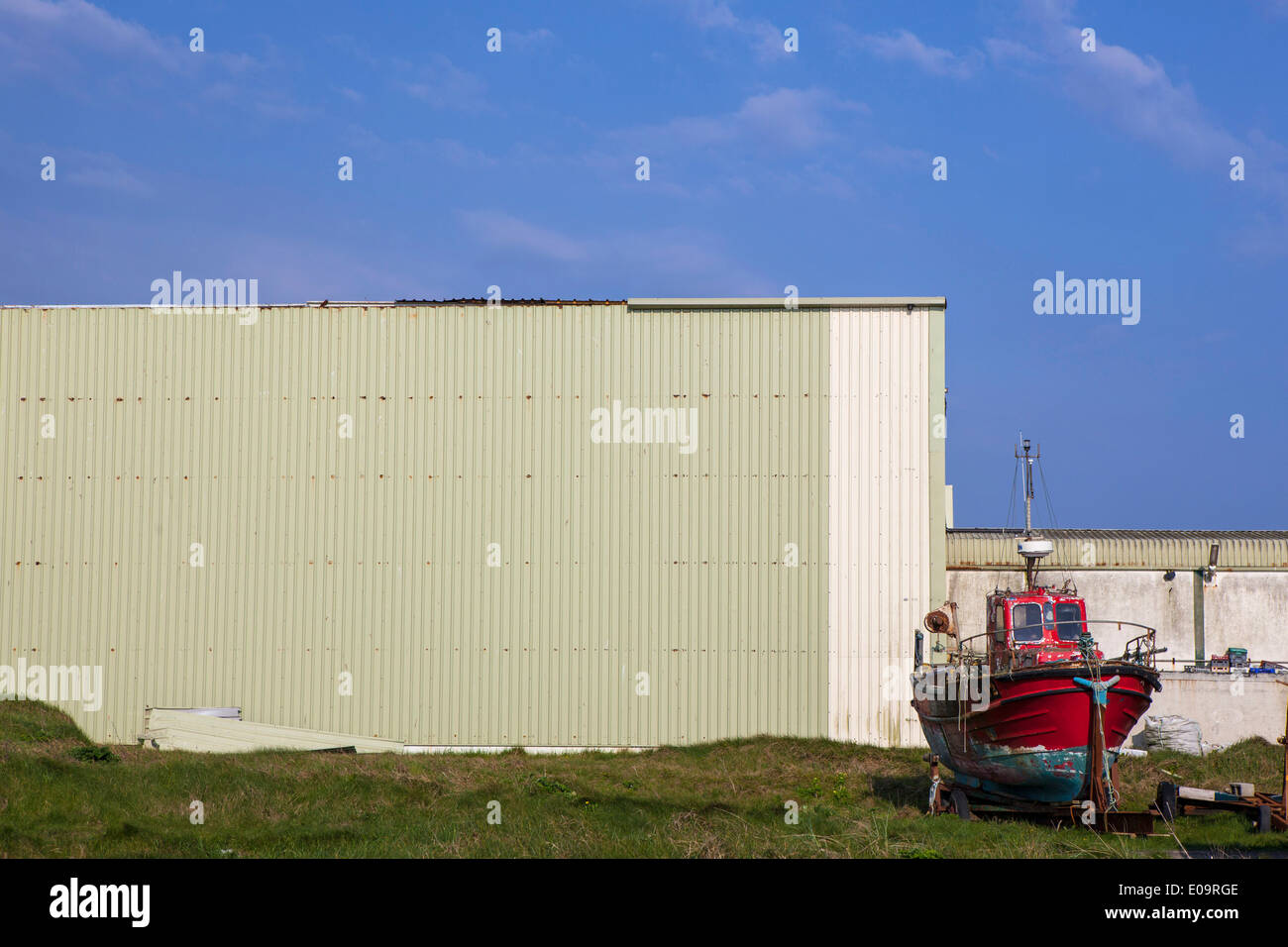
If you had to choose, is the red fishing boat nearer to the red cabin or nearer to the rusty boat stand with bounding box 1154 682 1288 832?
the red cabin

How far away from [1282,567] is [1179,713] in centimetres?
769

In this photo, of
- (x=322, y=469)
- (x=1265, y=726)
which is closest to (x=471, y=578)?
(x=322, y=469)

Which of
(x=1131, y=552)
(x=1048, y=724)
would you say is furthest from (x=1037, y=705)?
(x=1131, y=552)

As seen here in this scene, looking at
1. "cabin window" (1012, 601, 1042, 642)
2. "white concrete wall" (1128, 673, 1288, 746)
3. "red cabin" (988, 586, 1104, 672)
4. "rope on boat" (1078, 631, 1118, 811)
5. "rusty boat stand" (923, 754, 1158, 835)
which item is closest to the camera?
"rusty boat stand" (923, 754, 1158, 835)

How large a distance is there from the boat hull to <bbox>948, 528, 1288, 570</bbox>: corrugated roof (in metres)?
16.7

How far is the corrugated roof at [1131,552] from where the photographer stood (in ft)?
116

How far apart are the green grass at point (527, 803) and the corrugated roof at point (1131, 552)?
347 inches

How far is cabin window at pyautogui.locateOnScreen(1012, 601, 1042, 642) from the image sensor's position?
68.2 ft

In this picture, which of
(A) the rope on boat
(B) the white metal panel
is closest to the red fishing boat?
(A) the rope on boat

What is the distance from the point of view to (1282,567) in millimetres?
35312

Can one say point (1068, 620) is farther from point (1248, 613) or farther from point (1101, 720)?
point (1248, 613)

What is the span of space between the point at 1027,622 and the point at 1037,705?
2.69m

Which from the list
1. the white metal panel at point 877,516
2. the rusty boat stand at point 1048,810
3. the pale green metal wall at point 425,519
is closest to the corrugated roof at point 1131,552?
the white metal panel at point 877,516

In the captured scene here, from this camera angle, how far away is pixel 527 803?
19.0 meters
